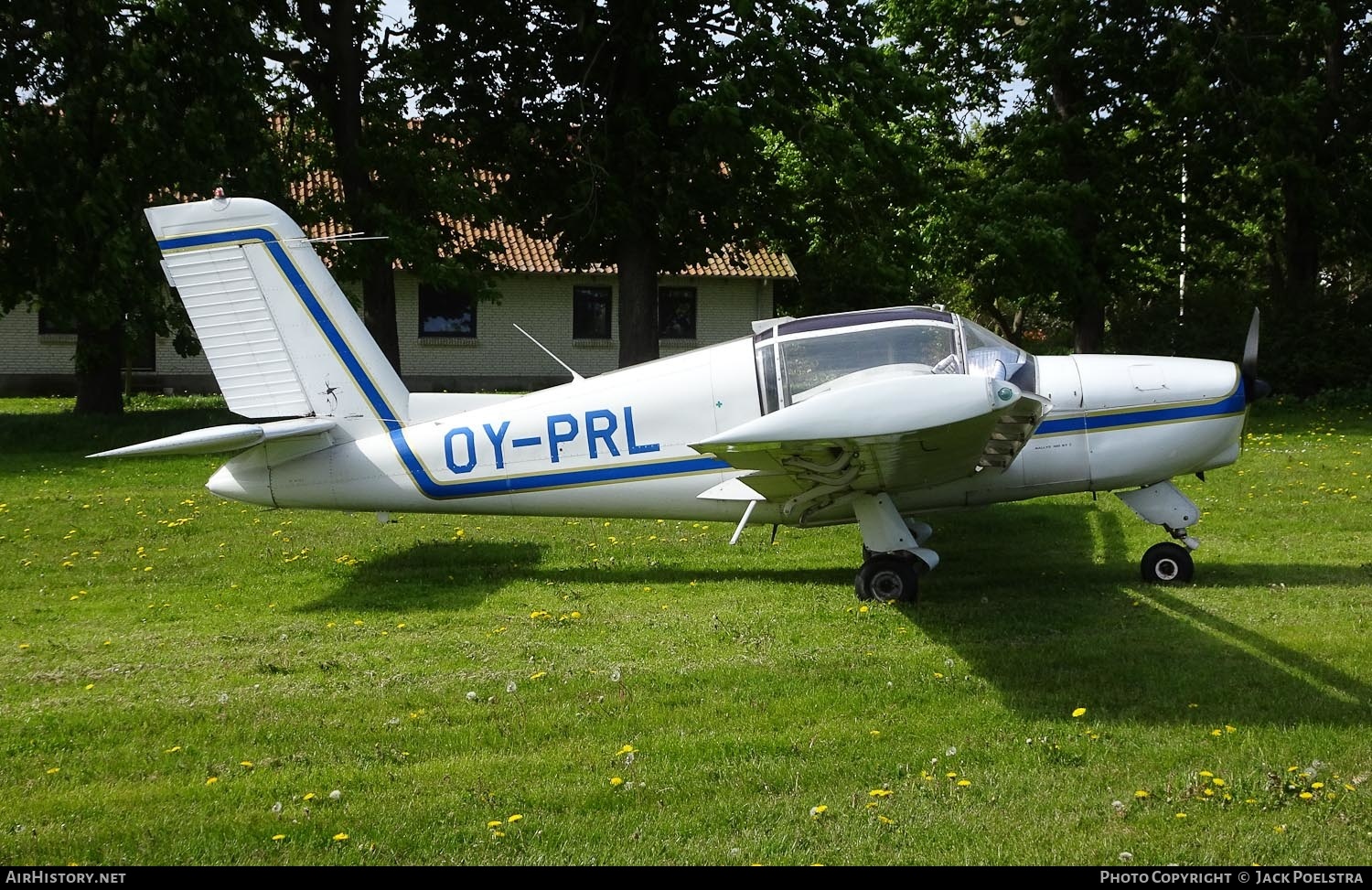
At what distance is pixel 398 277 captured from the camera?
32.4 metres

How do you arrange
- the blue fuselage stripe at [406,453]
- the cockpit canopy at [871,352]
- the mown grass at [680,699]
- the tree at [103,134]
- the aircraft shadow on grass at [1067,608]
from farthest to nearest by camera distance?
the tree at [103,134]
the blue fuselage stripe at [406,453]
the cockpit canopy at [871,352]
the aircraft shadow on grass at [1067,608]
the mown grass at [680,699]

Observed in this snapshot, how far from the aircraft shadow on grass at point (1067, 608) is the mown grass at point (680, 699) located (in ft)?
0.11

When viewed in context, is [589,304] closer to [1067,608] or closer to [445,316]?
[445,316]

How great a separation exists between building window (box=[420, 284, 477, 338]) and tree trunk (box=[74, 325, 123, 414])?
480 inches

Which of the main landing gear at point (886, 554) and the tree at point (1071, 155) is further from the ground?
the tree at point (1071, 155)

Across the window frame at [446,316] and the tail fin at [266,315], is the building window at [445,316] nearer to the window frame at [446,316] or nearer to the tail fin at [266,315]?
the window frame at [446,316]

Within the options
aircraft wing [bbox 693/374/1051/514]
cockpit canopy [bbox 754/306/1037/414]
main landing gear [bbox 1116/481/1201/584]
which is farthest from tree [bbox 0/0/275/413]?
main landing gear [bbox 1116/481/1201/584]

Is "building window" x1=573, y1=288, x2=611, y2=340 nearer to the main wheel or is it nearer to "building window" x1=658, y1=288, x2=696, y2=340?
"building window" x1=658, y1=288, x2=696, y2=340

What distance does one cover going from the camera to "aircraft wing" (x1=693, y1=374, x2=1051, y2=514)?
6201mm

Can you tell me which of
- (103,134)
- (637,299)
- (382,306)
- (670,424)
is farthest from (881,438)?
(103,134)

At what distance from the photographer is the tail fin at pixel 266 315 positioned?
9.14 m

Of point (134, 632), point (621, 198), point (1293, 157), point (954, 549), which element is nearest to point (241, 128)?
point (621, 198)

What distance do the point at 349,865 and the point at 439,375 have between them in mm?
29485

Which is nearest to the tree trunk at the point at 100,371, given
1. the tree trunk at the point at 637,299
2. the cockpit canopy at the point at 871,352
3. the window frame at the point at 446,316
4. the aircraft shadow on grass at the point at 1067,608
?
the tree trunk at the point at 637,299
